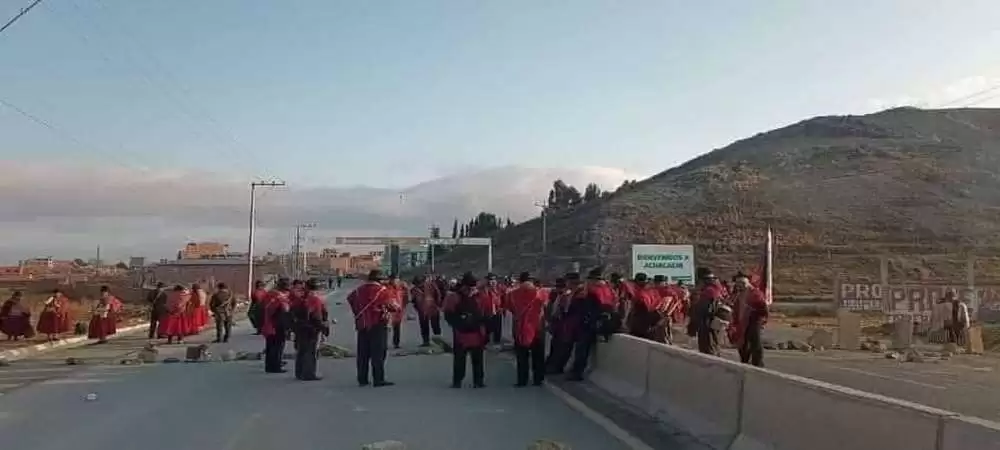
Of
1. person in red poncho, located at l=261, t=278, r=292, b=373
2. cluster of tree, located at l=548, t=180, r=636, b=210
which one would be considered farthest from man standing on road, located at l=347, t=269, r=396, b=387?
cluster of tree, located at l=548, t=180, r=636, b=210

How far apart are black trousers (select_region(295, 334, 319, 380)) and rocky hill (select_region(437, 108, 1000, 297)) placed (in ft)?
171

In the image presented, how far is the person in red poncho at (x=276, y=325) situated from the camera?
18234 mm

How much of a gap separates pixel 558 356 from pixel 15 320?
1625 cm

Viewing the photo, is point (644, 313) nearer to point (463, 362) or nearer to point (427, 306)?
point (463, 362)

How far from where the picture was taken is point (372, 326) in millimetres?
16422

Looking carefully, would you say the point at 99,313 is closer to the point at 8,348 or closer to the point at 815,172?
the point at 8,348

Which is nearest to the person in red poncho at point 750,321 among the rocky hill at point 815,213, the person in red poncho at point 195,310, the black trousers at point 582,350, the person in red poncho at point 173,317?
the black trousers at point 582,350

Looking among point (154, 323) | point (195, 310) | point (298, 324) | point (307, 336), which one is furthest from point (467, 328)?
point (195, 310)

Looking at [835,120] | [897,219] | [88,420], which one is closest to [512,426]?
[88,420]

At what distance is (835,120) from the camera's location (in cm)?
14575

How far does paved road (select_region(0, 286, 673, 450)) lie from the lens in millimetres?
10805

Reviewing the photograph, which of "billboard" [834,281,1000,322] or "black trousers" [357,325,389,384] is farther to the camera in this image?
"billboard" [834,281,1000,322]

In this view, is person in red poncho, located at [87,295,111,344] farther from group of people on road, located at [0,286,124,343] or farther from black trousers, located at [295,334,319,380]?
black trousers, located at [295,334,319,380]

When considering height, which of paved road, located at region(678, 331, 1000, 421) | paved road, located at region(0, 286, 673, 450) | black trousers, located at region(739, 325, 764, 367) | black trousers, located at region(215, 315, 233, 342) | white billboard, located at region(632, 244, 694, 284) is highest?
white billboard, located at region(632, 244, 694, 284)
